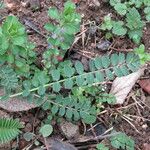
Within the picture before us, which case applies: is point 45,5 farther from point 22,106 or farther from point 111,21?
point 22,106

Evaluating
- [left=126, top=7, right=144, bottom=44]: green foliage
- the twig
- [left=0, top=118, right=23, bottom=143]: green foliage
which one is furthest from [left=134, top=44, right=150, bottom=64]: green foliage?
[left=0, top=118, right=23, bottom=143]: green foliage

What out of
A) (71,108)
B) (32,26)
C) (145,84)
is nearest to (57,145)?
(71,108)

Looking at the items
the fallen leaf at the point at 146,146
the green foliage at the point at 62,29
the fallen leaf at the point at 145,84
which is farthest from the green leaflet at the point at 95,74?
the fallen leaf at the point at 146,146

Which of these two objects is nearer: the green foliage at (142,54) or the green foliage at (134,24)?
the green foliage at (142,54)

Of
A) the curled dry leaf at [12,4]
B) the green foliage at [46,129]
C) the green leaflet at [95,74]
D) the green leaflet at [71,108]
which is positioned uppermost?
the curled dry leaf at [12,4]

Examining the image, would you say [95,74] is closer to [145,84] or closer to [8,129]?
[145,84]

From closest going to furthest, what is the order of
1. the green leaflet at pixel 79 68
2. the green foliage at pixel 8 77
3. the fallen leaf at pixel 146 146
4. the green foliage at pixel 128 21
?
the green foliage at pixel 8 77, the green leaflet at pixel 79 68, the fallen leaf at pixel 146 146, the green foliage at pixel 128 21

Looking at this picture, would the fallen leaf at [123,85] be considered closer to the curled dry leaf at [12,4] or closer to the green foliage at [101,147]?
the green foliage at [101,147]

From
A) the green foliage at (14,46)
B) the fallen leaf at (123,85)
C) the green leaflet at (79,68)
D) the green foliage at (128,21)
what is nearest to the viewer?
the green foliage at (14,46)
